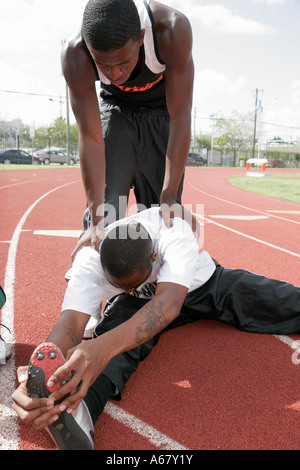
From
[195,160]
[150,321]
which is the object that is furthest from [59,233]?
[195,160]

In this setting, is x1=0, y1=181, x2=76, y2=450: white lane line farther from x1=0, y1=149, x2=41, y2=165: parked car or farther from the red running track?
x1=0, y1=149, x2=41, y2=165: parked car

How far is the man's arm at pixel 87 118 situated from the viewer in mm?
2508

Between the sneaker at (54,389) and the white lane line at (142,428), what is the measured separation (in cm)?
29

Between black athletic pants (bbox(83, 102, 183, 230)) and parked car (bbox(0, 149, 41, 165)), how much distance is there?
2720cm

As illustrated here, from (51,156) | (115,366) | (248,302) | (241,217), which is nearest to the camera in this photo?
(115,366)

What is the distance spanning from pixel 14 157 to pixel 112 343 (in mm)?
29061

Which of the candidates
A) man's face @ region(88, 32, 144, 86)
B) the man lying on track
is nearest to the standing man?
man's face @ region(88, 32, 144, 86)

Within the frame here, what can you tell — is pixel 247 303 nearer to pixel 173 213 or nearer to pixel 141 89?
pixel 173 213

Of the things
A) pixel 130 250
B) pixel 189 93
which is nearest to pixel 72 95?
pixel 189 93

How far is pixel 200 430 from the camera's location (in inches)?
75.2

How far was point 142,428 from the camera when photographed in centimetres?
192

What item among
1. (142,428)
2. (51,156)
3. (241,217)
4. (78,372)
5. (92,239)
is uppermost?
(51,156)

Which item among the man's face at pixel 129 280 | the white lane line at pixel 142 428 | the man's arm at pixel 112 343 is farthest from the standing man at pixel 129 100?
the white lane line at pixel 142 428
